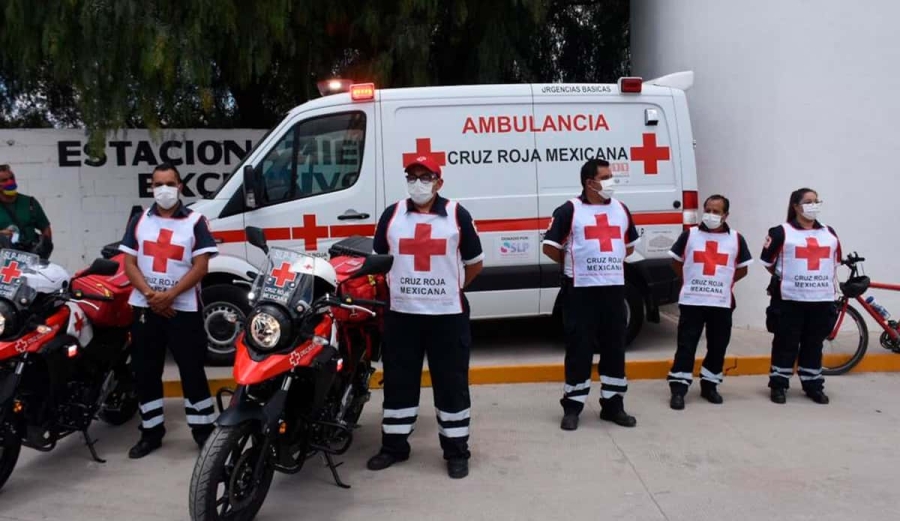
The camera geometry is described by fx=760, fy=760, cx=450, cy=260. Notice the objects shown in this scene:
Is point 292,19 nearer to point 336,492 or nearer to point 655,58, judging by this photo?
point 655,58

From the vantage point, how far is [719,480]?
4160mm

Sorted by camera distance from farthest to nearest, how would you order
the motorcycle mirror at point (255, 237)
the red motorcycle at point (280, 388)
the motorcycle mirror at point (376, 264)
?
1. the motorcycle mirror at point (255, 237)
2. the motorcycle mirror at point (376, 264)
3. the red motorcycle at point (280, 388)

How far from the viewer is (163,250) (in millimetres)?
4367

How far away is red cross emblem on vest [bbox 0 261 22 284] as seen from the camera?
407 cm

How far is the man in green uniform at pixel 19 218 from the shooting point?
251 inches

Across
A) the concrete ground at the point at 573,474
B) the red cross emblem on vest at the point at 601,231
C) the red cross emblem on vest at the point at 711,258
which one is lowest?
the concrete ground at the point at 573,474

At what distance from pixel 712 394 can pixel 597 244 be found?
5.41 feet

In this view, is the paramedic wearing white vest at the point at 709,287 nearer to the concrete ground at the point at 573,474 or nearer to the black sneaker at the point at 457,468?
the concrete ground at the point at 573,474

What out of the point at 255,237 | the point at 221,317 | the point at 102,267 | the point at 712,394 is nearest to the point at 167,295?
the point at 102,267

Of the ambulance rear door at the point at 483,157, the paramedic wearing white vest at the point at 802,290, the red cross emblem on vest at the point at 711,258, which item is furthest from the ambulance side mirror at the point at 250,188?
the paramedic wearing white vest at the point at 802,290

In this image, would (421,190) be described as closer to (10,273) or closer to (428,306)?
(428,306)

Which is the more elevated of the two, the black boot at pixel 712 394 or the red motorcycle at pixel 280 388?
the red motorcycle at pixel 280 388

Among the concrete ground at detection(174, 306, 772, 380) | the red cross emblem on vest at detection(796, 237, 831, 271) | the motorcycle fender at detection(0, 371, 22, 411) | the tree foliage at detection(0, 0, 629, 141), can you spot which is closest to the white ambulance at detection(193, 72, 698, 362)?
the concrete ground at detection(174, 306, 772, 380)

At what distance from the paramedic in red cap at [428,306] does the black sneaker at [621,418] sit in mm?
1217
